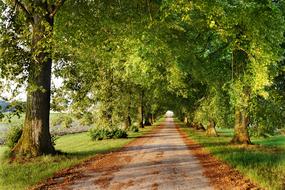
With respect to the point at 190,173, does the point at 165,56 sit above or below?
above

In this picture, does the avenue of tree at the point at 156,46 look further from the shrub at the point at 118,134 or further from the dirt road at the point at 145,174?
the shrub at the point at 118,134

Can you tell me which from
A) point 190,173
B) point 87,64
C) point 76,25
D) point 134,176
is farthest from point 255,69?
point 87,64

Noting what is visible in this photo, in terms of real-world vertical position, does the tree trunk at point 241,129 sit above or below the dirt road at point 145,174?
above

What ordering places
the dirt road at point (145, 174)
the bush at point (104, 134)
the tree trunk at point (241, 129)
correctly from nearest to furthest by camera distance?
the dirt road at point (145, 174), the tree trunk at point (241, 129), the bush at point (104, 134)

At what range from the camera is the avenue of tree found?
14.4 metres

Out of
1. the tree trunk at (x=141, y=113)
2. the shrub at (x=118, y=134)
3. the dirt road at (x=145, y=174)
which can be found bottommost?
the dirt road at (x=145, y=174)

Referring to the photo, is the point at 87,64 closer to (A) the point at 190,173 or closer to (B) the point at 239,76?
(B) the point at 239,76

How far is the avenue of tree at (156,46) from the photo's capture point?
1442 centimetres

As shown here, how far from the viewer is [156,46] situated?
71.1ft

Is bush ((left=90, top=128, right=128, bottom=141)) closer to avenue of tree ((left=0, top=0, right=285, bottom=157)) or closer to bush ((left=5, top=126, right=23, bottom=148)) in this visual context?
avenue of tree ((left=0, top=0, right=285, bottom=157))

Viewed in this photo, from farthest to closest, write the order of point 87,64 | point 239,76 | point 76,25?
point 87,64 < point 76,25 < point 239,76

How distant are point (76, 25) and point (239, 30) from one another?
929 cm

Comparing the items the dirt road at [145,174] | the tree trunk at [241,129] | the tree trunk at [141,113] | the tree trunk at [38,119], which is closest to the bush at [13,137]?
the tree trunk at [38,119]

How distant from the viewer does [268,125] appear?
26.6 meters
